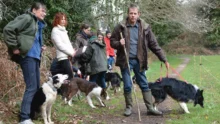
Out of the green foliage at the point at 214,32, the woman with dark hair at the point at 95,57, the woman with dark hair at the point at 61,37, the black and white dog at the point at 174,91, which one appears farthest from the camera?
the green foliage at the point at 214,32

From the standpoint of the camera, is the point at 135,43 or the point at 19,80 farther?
the point at 19,80

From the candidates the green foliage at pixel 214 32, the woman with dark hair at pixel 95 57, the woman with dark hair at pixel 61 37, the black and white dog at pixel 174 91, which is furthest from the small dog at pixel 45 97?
the green foliage at pixel 214 32

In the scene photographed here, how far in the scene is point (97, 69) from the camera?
336 inches

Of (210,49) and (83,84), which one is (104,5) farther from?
(210,49)

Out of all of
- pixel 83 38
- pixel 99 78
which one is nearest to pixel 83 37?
pixel 83 38

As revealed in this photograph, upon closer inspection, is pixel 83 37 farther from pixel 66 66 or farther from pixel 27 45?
pixel 27 45

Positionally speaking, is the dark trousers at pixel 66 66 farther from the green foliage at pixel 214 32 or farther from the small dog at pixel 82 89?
the green foliage at pixel 214 32

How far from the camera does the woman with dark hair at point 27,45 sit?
16.3 ft

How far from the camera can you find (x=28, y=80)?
541 centimetres

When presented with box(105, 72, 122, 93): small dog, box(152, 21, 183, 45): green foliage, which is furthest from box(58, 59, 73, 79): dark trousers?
box(152, 21, 183, 45): green foliage

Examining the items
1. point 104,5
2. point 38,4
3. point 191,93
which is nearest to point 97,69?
point 191,93

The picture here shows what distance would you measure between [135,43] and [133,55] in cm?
25

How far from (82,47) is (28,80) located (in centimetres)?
366

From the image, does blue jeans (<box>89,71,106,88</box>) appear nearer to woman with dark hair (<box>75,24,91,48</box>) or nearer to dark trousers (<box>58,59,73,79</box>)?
woman with dark hair (<box>75,24,91,48</box>)
